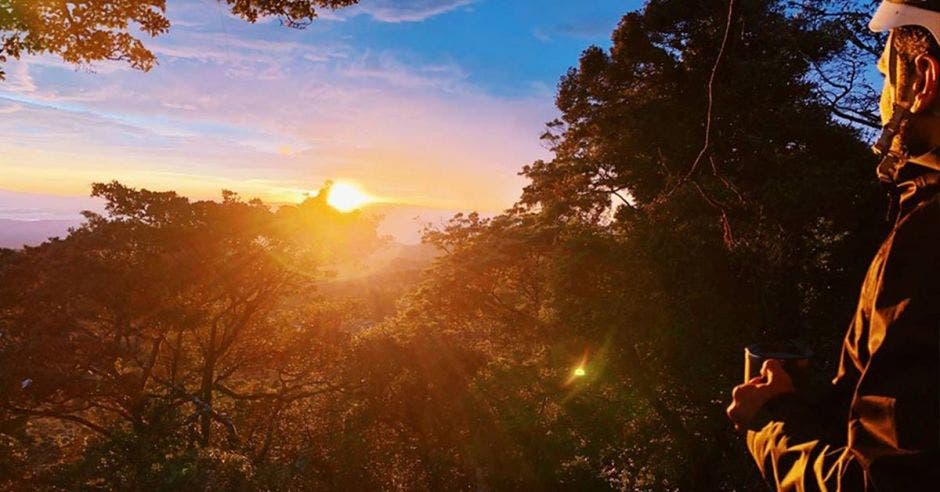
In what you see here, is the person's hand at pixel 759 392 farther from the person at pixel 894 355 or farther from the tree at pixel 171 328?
the tree at pixel 171 328

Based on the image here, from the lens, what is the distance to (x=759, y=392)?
149 centimetres

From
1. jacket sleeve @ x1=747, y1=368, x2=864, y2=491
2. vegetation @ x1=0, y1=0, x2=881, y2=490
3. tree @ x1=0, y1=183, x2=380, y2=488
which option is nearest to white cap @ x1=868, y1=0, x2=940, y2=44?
jacket sleeve @ x1=747, y1=368, x2=864, y2=491

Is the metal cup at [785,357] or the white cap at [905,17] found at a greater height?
the white cap at [905,17]

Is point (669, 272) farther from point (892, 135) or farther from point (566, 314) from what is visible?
point (892, 135)

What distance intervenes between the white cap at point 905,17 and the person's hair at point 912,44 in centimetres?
3

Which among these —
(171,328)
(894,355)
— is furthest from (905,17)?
(171,328)

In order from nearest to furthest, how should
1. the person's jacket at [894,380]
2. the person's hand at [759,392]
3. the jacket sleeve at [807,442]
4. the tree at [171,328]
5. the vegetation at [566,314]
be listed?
the person's jacket at [894,380] → the jacket sleeve at [807,442] → the person's hand at [759,392] → the vegetation at [566,314] → the tree at [171,328]

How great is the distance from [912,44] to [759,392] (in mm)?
1025

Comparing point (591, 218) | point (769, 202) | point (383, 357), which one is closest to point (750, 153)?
point (769, 202)

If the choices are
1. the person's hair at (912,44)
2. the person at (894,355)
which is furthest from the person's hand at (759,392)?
the person's hair at (912,44)

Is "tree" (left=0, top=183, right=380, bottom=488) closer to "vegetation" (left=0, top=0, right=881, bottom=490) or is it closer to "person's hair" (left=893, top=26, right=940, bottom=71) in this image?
"vegetation" (left=0, top=0, right=881, bottom=490)

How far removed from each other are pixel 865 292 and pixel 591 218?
15083mm

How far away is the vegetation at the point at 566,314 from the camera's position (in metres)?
10.8

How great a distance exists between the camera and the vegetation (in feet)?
35.3
